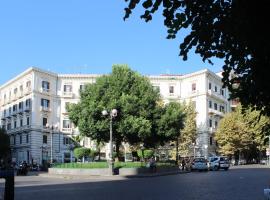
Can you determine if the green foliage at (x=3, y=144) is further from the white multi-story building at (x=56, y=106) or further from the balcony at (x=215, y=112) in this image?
the balcony at (x=215, y=112)

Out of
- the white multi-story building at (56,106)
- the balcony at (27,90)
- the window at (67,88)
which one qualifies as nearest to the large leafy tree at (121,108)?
the white multi-story building at (56,106)

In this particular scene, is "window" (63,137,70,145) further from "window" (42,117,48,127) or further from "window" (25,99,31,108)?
"window" (25,99,31,108)

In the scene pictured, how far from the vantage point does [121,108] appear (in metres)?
47.9

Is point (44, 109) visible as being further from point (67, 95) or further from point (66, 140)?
point (66, 140)

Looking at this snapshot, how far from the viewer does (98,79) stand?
50812 millimetres

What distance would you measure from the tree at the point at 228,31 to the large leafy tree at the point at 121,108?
3910 centimetres

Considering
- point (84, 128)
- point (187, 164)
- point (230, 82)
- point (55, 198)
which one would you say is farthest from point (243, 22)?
point (187, 164)

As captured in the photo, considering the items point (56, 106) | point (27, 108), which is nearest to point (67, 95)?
point (56, 106)

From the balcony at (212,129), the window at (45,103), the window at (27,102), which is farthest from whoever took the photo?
the balcony at (212,129)

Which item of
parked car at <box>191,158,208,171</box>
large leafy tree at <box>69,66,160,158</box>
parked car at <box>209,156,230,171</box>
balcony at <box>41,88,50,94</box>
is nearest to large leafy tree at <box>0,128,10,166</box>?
balcony at <box>41,88,50,94</box>

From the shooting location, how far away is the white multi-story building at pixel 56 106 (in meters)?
89.4

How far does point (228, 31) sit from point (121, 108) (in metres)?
42.0

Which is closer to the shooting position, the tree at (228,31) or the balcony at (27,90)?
the tree at (228,31)

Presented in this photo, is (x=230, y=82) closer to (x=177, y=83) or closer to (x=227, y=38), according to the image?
(x=227, y=38)
